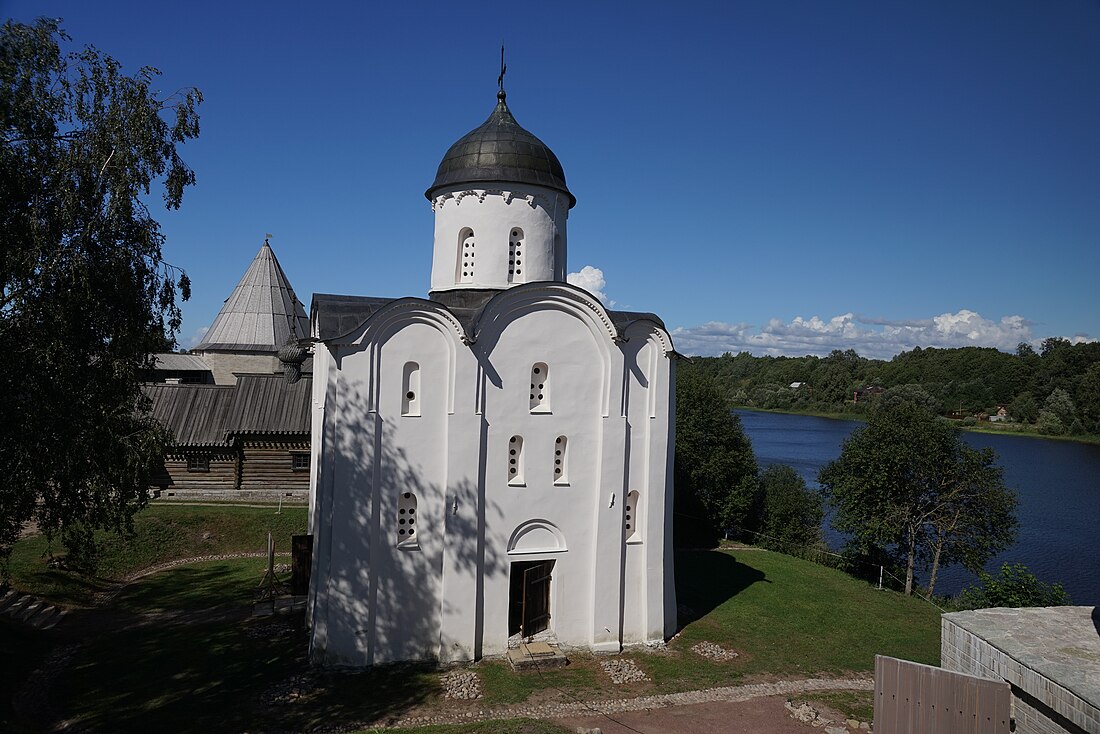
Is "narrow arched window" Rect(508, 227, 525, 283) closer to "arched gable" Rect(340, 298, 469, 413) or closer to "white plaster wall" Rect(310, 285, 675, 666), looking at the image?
"white plaster wall" Rect(310, 285, 675, 666)

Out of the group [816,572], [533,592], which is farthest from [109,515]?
[816,572]

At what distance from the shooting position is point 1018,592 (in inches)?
563

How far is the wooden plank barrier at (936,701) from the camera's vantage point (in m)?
8.57

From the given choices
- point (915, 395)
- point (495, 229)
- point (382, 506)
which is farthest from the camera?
point (915, 395)

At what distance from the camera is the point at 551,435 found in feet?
39.7

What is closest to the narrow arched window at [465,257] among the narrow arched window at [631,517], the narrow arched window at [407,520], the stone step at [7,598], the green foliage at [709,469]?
the narrow arched window at [407,520]

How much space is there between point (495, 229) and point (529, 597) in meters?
6.64

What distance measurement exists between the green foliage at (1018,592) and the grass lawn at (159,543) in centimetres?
1599

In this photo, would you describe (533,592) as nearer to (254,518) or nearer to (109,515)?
(109,515)

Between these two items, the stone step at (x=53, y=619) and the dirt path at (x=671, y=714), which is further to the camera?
A: the stone step at (x=53, y=619)

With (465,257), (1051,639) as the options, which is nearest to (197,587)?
(465,257)

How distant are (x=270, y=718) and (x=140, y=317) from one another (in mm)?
5506

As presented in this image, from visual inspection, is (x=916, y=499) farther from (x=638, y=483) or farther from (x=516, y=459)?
(x=516, y=459)

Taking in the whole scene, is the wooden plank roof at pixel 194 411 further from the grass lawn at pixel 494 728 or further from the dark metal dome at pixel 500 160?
the grass lawn at pixel 494 728
